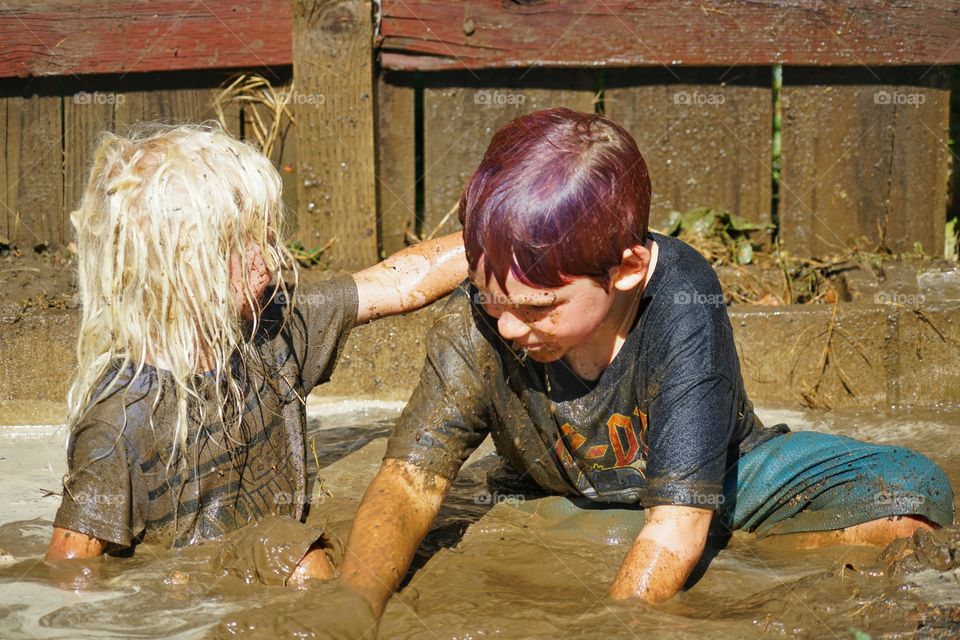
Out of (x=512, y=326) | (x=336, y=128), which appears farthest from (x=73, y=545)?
(x=336, y=128)

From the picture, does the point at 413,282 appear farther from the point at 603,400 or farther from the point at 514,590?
the point at 514,590

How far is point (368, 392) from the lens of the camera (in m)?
4.91

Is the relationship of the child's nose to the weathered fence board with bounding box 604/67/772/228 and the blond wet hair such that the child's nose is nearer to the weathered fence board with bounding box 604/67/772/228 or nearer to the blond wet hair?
the blond wet hair

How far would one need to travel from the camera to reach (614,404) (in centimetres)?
311

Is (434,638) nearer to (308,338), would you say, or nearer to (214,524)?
(214,524)

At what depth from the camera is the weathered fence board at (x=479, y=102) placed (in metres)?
5.21

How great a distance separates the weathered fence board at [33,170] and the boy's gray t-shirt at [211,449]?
2.29 metres

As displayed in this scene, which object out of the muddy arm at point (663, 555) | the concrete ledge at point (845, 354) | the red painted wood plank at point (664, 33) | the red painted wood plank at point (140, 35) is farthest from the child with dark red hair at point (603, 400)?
the red painted wood plank at point (140, 35)

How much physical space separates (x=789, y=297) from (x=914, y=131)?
996 millimetres

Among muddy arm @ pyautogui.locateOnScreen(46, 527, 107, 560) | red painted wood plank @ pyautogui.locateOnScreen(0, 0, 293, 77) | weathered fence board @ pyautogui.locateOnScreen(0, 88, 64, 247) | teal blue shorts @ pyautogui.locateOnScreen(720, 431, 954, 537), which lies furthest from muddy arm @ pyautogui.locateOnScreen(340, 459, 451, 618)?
weathered fence board @ pyautogui.locateOnScreen(0, 88, 64, 247)

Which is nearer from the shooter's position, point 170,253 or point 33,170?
point 170,253

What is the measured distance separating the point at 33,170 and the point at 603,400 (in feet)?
10.9

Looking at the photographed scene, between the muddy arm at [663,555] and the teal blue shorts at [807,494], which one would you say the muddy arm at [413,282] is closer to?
the teal blue shorts at [807,494]

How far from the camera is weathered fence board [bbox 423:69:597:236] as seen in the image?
17.1 ft
